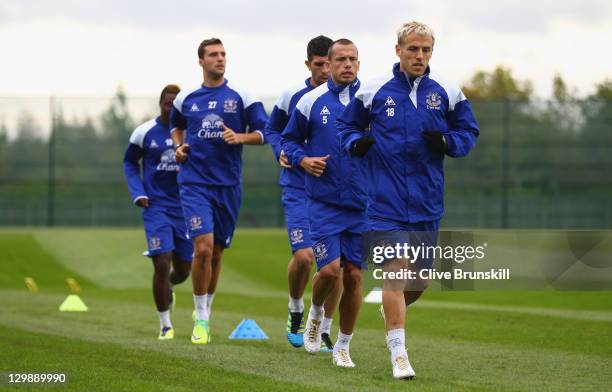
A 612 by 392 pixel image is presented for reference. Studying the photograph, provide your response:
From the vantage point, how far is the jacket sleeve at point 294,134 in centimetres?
998

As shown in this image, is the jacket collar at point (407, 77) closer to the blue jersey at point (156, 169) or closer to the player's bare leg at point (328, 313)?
the player's bare leg at point (328, 313)

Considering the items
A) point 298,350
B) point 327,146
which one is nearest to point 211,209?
point 298,350

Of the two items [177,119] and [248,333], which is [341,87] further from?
[248,333]

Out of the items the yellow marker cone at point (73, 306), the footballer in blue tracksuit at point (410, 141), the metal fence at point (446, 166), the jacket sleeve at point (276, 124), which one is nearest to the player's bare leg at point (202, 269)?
the jacket sleeve at point (276, 124)

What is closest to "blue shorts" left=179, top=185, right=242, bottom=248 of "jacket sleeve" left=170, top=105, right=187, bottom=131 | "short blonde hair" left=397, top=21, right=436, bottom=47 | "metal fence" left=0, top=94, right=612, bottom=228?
"jacket sleeve" left=170, top=105, right=187, bottom=131

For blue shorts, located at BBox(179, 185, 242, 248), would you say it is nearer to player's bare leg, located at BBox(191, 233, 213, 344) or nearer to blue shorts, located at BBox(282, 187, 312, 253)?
player's bare leg, located at BBox(191, 233, 213, 344)

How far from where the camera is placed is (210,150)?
11.6 meters

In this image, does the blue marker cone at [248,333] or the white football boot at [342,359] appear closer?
the white football boot at [342,359]

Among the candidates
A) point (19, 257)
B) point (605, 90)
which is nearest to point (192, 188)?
point (19, 257)

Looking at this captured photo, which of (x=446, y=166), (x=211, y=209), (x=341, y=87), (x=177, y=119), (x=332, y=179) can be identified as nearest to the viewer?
(x=332, y=179)

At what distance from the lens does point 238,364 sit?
9.16 metres

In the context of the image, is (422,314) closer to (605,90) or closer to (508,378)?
(508,378)

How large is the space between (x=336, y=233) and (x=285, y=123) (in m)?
1.69

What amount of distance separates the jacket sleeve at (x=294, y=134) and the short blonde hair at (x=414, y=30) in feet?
6.13
